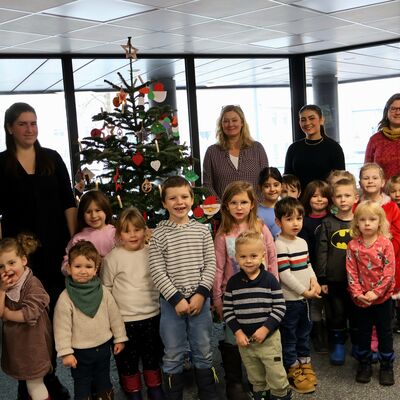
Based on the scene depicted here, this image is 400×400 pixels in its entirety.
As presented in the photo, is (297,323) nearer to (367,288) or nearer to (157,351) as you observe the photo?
(367,288)

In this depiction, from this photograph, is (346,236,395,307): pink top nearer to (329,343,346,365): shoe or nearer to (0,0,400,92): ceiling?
(329,343,346,365): shoe

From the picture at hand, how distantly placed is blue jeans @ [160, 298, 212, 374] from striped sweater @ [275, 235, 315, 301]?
490 mm

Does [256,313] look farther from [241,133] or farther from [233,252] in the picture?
[241,133]

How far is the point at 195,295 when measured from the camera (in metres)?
2.58

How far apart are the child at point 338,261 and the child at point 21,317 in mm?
1708

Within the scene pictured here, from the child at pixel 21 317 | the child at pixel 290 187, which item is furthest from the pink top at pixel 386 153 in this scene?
the child at pixel 21 317

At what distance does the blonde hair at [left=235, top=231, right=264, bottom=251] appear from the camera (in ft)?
8.21

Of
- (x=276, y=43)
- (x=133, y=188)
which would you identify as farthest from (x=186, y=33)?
(x=133, y=188)

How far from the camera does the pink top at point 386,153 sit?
3.95 m

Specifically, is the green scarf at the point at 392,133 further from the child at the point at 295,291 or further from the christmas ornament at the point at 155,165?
the christmas ornament at the point at 155,165

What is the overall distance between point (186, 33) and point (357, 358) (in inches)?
123

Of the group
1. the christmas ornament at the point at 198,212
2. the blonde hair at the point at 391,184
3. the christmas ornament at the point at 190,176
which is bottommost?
the christmas ornament at the point at 198,212

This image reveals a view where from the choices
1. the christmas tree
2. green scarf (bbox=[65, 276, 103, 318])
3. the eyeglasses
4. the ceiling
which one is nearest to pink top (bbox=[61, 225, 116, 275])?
the christmas tree

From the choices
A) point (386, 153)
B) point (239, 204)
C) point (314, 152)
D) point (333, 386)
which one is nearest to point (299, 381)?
point (333, 386)
